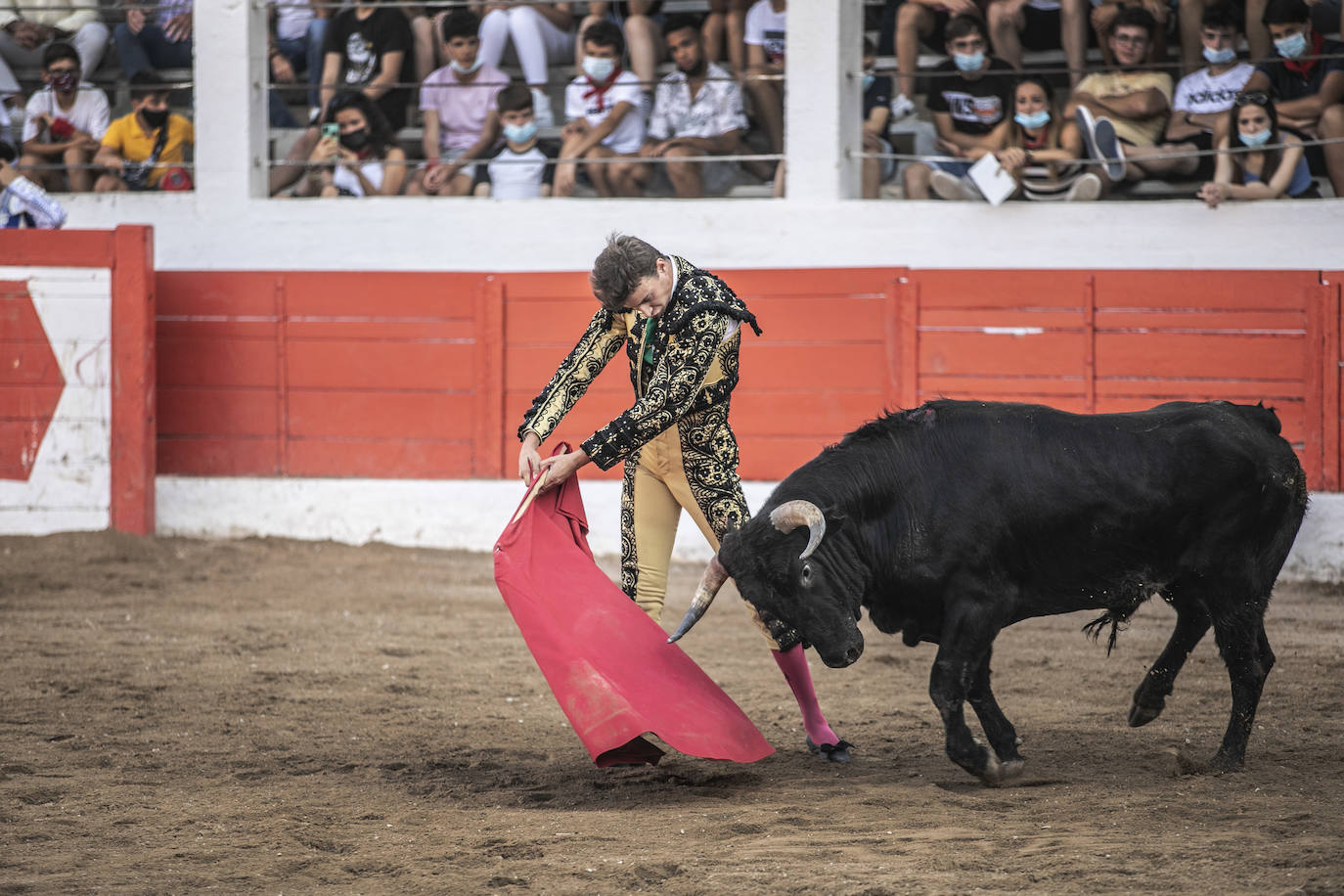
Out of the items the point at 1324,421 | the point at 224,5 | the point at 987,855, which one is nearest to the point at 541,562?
the point at 987,855

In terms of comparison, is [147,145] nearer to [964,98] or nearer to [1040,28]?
[964,98]

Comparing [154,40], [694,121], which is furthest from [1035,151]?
[154,40]

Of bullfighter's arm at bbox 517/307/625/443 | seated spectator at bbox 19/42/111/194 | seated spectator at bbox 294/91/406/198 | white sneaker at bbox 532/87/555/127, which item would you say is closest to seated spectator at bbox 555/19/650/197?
white sneaker at bbox 532/87/555/127

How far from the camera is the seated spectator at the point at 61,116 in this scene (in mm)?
8953

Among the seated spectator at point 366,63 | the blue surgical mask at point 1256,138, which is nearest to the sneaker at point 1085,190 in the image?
the blue surgical mask at point 1256,138

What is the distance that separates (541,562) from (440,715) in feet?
3.26

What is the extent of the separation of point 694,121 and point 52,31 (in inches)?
174

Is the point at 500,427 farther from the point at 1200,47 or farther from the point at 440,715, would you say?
the point at 1200,47

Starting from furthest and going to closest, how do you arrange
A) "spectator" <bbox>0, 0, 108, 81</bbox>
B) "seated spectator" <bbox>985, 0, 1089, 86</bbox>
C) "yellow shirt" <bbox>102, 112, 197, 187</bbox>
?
"spectator" <bbox>0, 0, 108, 81</bbox> → "yellow shirt" <bbox>102, 112, 197, 187</bbox> → "seated spectator" <bbox>985, 0, 1089, 86</bbox>

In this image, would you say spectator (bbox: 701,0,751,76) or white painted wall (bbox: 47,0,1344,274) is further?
spectator (bbox: 701,0,751,76)

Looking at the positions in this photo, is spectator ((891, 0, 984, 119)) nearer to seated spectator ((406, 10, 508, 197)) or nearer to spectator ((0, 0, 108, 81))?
seated spectator ((406, 10, 508, 197))

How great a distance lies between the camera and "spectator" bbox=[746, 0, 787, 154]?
26.5 ft

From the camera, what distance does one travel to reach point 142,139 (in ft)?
28.9

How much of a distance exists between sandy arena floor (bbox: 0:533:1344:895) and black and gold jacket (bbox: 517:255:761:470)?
89 cm
